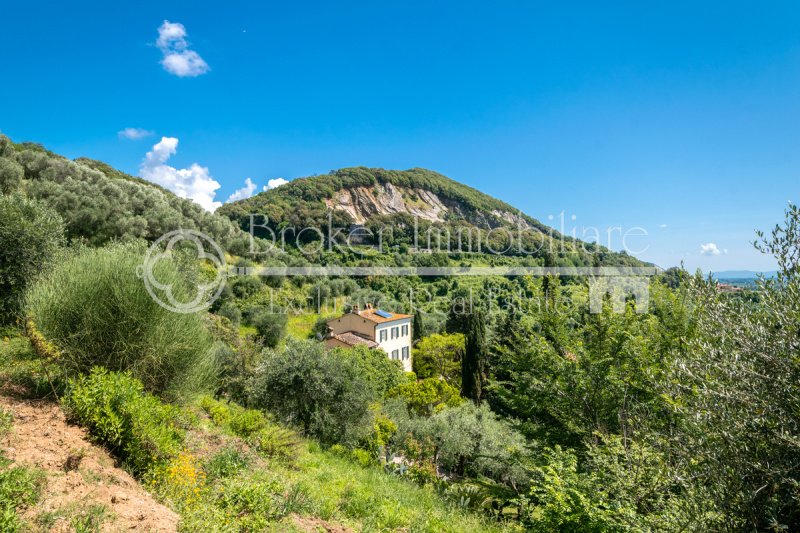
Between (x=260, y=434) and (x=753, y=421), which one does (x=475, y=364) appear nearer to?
(x=260, y=434)

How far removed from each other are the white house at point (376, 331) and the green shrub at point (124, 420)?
32.7 meters

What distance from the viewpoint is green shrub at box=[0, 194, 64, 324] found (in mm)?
11031

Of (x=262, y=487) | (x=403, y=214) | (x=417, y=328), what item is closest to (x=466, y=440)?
(x=262, y=487)

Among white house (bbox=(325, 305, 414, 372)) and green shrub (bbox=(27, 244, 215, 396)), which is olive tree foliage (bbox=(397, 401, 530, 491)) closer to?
green shrub (bbox=(27, 244, 215, 396))

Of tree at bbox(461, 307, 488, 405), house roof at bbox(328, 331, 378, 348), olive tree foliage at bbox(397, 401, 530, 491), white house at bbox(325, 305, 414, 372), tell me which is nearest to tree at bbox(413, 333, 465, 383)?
white house at bbox(325, 305, 414, 372)

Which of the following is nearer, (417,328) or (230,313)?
(230,313)

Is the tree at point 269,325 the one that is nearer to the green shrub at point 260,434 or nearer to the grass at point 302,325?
the grass at point 302,325

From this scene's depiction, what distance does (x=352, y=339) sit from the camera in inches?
1599

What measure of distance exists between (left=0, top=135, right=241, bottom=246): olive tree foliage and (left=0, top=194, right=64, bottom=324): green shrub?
11846 millimetres

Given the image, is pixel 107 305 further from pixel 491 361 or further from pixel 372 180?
pixel 372 180

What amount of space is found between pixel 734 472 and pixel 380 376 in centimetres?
2894

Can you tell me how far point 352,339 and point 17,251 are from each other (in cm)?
3122

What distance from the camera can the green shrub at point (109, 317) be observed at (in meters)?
7.38

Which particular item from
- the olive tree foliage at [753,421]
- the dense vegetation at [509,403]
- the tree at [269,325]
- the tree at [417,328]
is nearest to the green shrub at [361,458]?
the dense vegetation at [509,403]
